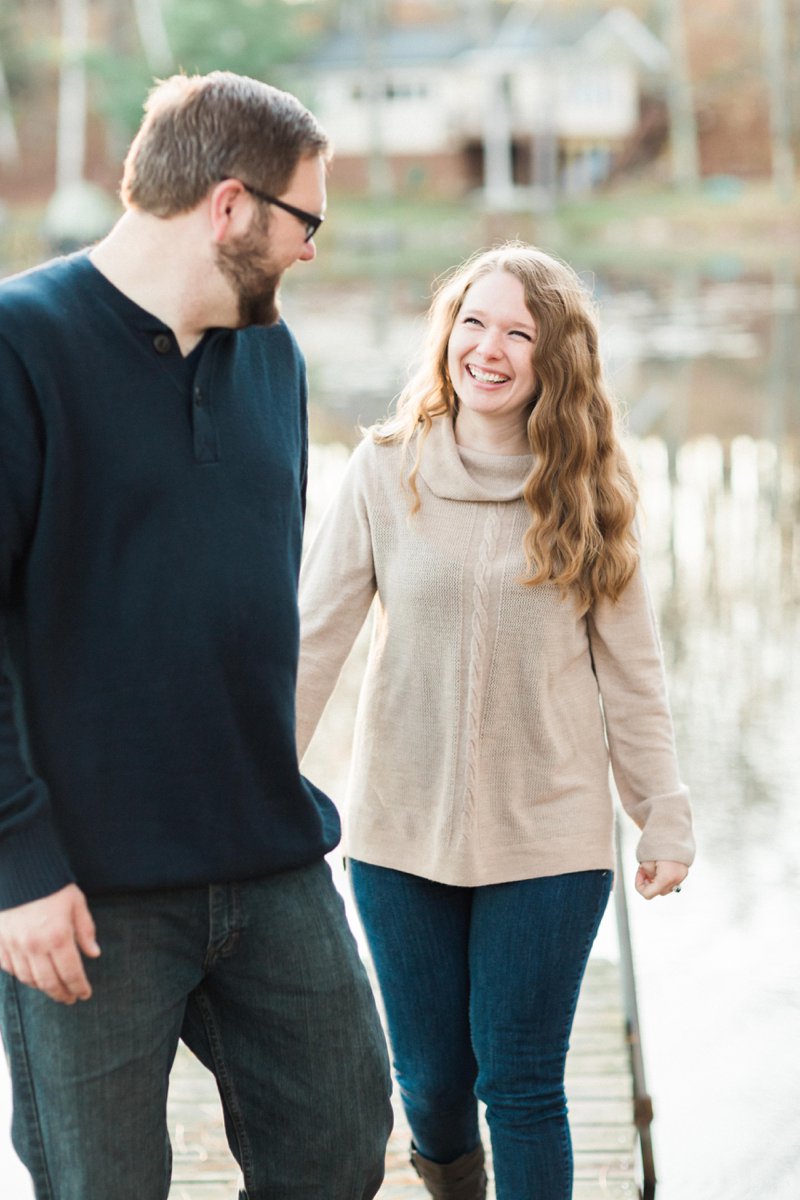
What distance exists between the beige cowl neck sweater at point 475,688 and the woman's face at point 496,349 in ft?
0.36

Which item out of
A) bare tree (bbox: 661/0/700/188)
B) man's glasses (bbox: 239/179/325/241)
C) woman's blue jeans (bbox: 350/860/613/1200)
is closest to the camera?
man's glasses (bbox: 239/179/325/241)

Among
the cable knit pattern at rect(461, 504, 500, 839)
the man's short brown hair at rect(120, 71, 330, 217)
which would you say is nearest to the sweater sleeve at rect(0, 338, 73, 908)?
the man's short brown hair at rect(120, 71, 330, 217)

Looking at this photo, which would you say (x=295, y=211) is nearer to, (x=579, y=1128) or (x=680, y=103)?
(x=579, y=1128)

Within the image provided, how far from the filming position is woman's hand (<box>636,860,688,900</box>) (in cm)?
269

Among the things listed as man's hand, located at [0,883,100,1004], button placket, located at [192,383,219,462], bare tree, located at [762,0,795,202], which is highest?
bare tree, located at [762,0,795,202]

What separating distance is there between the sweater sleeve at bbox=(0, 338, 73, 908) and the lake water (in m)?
1.33

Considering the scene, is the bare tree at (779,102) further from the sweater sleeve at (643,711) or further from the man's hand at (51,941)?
the man's hand at (51,941)

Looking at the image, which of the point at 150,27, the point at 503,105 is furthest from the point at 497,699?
the point at 150,27

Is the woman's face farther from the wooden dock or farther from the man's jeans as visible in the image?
the wooden dock

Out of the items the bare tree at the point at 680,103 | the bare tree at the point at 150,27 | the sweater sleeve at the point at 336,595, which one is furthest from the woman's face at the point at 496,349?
the bare tree at the point at 150,27

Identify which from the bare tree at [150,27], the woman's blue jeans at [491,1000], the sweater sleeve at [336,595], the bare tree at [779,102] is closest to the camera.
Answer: the woman's blue jeans at [491,1000]

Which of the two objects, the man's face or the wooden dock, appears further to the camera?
the wooden dock

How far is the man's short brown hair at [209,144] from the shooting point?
1.94 meters

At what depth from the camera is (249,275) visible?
6.53 ft
